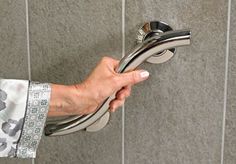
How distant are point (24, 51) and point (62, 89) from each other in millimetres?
211

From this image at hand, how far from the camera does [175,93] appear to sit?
992mm

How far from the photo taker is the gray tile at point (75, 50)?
3.22 ft

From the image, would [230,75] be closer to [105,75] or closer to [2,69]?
[105,75]

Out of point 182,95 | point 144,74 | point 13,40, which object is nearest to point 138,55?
point 144,74

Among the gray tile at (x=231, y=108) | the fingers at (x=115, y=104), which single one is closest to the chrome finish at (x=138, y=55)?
the fingers at (x=115, y=104)

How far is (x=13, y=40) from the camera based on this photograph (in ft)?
3.34

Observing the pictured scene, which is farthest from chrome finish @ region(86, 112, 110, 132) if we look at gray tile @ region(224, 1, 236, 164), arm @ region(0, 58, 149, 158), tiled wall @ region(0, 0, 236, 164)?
gray tile @ region(224, 1, 236, 164)

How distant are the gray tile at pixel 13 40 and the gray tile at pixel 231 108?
1.34 ft

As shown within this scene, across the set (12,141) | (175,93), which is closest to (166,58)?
(175,93)

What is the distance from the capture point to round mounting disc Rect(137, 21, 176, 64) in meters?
0.96

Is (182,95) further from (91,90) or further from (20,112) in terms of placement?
(20,112)

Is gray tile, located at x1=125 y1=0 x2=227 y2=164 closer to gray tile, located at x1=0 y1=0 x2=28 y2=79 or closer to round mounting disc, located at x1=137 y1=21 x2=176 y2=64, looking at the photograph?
round mounting disc, located at x1=137 y1=21 x2=176 y2=64

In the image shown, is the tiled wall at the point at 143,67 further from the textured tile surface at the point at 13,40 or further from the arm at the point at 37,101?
the arm at the point at 37,101

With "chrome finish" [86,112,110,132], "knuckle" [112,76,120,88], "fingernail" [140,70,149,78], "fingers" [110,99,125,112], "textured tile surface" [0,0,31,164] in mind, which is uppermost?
"textured tile surface" [0,0,31,164]
